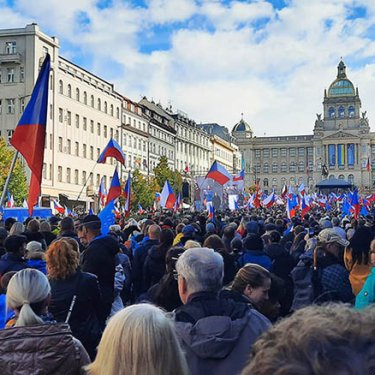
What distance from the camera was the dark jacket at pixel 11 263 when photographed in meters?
6.60

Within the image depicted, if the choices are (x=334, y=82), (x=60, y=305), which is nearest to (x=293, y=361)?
(x=60, y=305)

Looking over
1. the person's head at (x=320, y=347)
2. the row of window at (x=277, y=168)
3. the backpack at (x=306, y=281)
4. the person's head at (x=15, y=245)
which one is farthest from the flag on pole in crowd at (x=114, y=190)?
the row of window at (x=277, y=168)

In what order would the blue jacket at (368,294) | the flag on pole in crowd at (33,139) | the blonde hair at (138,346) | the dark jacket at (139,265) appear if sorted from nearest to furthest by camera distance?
the blonde hair at (138,346)
the blue jacket at (368,294)
the dark jacket at (139,265)
the flag on pole in crowd at (33,139)

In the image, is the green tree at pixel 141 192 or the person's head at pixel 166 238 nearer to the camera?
the person's head at pixel 166 238

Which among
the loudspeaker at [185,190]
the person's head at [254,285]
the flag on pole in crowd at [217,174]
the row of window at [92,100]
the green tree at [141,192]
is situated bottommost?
the person's head at [254,285]

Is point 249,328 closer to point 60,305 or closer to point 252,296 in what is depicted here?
point 252,296

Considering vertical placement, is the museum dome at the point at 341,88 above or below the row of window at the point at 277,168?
above

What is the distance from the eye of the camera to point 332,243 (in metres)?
7.01

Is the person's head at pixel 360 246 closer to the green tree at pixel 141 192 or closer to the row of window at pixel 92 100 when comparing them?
the row of window at pixel 92 100

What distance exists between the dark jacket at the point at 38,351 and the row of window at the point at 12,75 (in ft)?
161

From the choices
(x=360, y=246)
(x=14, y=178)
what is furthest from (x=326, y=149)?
(x=360, y=246)

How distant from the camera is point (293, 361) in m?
1.24

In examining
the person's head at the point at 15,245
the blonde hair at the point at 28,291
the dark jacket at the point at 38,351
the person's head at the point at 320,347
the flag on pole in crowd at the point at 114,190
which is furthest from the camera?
the flag on pole in crowd at the point at 114,190

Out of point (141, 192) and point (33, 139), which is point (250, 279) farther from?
point (141, 192)
